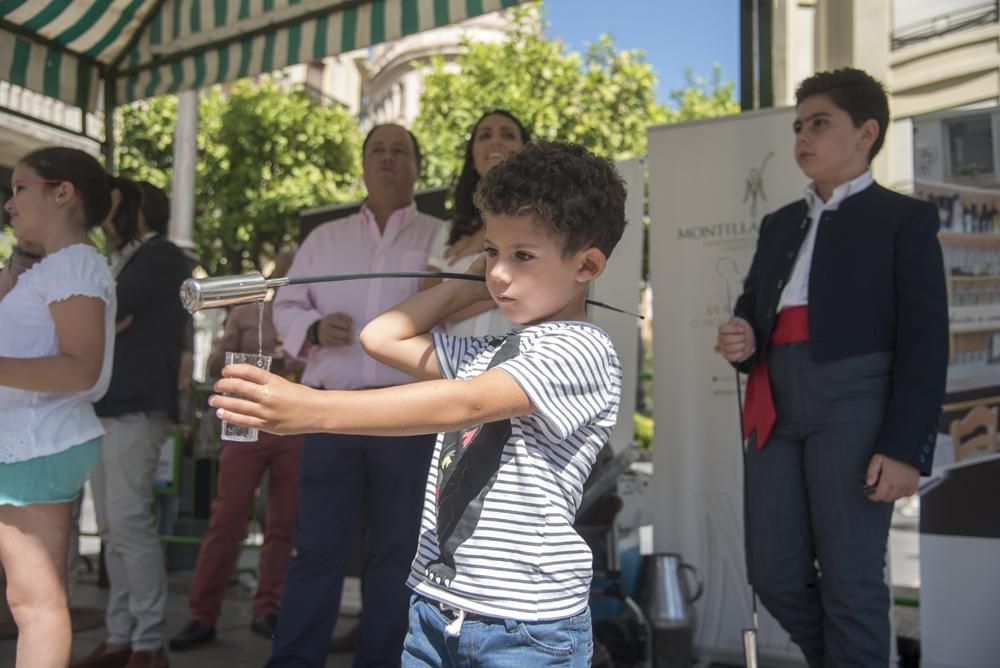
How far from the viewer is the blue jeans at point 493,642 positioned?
1.67 metres

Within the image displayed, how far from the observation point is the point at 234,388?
1.31 m

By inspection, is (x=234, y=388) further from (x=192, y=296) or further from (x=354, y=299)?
(x=354, y=299)

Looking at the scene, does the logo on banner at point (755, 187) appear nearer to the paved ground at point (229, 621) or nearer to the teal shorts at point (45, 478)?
the paved ground at point (229, 621)

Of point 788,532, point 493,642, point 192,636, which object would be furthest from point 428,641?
point 192,636

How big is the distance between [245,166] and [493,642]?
15675 millimetres

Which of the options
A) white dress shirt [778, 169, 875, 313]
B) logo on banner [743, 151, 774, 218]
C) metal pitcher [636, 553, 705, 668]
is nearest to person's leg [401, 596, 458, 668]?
white dress shirt [778, 169, 875, 313]

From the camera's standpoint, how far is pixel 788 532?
2719 mm

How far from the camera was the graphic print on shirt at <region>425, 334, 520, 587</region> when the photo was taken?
173cm

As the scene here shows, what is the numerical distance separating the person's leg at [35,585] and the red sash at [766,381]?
2.04 m

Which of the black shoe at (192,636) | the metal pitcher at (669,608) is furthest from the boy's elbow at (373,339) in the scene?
the black shoe at (192,636)

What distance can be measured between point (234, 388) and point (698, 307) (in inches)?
121

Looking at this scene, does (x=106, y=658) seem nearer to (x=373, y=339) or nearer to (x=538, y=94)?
(x=373, y=339)

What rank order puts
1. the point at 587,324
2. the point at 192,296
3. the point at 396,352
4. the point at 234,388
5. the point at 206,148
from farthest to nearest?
the point at 206,148
the point at 396,352
the point at 587,324
the point at 192,296
the point at 234,388

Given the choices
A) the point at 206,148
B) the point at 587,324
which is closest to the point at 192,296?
the point at 587,324
